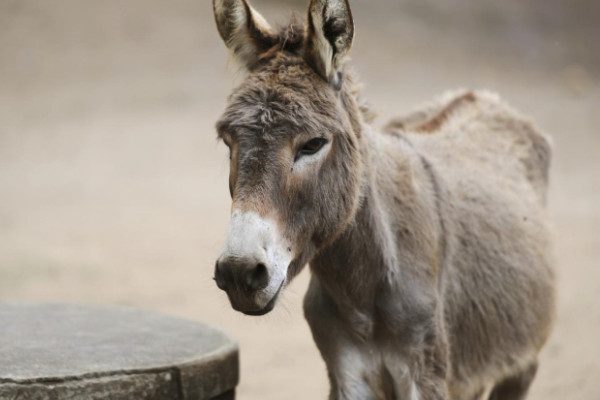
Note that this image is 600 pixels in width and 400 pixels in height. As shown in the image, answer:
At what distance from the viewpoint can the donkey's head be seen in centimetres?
261

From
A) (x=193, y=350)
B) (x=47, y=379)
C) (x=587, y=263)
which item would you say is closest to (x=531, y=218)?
(x=193, y=350)

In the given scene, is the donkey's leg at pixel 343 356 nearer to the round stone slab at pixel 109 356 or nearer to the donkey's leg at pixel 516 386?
the round stone slab at pixel 109 356

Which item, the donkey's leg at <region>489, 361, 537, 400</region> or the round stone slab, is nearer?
the round stone slab

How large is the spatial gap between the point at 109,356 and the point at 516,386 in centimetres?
208

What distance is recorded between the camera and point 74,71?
15.0m

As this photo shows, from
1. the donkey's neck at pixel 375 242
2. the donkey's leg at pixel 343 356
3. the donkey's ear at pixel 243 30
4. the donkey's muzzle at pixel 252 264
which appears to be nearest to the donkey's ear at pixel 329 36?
the donkey's ear at pixel 243 30

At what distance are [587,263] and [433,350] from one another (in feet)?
18.6

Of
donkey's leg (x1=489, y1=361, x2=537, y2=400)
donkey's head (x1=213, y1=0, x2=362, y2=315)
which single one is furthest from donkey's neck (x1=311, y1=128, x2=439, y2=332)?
donkey's leg (x1=489, y1=361, x2=537, y2=400)

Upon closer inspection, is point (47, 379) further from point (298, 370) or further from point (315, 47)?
point (298, 370)

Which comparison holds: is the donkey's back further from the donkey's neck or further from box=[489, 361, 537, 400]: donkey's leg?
the donkey's neck

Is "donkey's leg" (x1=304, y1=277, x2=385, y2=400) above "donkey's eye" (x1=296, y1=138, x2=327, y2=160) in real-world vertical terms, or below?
below

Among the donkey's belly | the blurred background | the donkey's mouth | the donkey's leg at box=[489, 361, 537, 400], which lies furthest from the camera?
the blurred background

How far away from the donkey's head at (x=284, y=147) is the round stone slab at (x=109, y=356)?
79cm

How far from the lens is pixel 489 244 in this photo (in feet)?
13.0
